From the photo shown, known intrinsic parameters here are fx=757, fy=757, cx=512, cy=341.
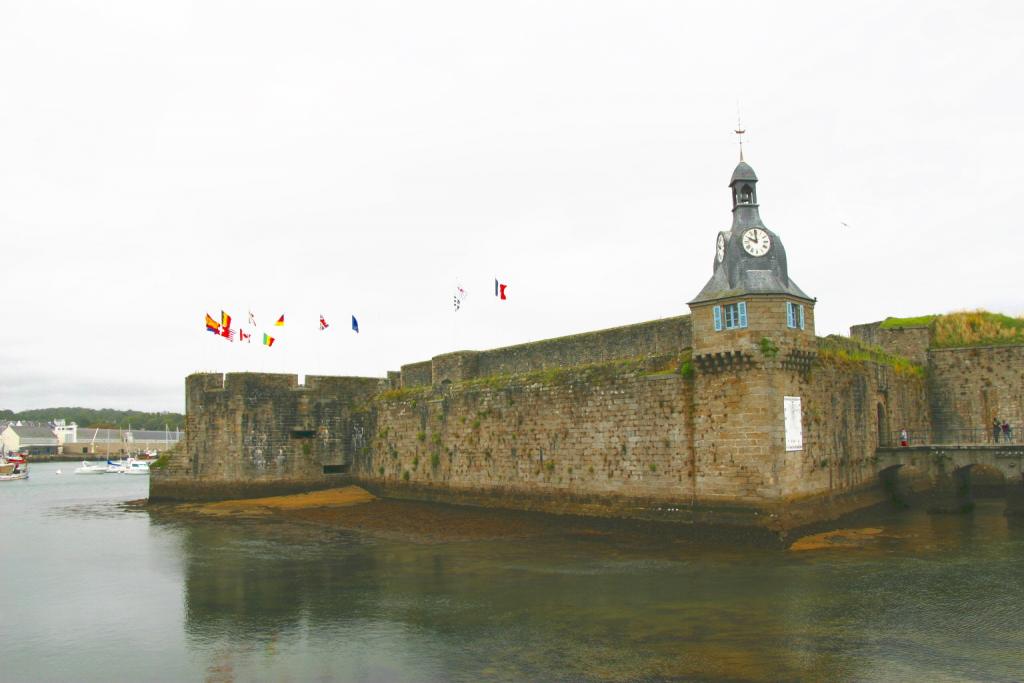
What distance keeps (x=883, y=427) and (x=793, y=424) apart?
800 cm

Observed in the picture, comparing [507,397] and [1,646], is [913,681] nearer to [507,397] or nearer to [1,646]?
[1,646]

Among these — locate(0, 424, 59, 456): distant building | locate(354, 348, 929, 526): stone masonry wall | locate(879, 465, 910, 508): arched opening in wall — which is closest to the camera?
locate(354, 348, 929, 526): stone masonry wall

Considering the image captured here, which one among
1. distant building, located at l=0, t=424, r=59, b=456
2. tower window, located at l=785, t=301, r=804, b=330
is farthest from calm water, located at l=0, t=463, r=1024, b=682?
distant building, located at l=0, t=424, r=59, b=456

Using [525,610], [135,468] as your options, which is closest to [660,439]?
[525,610]

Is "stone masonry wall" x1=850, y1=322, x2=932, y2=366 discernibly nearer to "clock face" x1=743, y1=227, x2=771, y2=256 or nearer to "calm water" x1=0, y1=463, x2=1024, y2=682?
"calm water" x1=0, y1=463, x2=1024, y2=682

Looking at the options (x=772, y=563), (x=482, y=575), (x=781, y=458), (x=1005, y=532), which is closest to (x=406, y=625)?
(x=482, y=575)

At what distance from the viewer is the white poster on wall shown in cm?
1820

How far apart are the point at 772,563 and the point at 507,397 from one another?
11391mm

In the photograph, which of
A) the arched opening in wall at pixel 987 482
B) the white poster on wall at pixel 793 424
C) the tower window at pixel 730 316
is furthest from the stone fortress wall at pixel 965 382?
the tower window at pixel 730 316

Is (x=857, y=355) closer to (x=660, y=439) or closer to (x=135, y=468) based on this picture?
(x=660, y=439)

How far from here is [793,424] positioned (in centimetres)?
1844

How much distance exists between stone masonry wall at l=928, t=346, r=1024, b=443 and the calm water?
829cm

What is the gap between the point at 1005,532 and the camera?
743 inches

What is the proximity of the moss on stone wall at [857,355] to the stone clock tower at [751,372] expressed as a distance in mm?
2571
